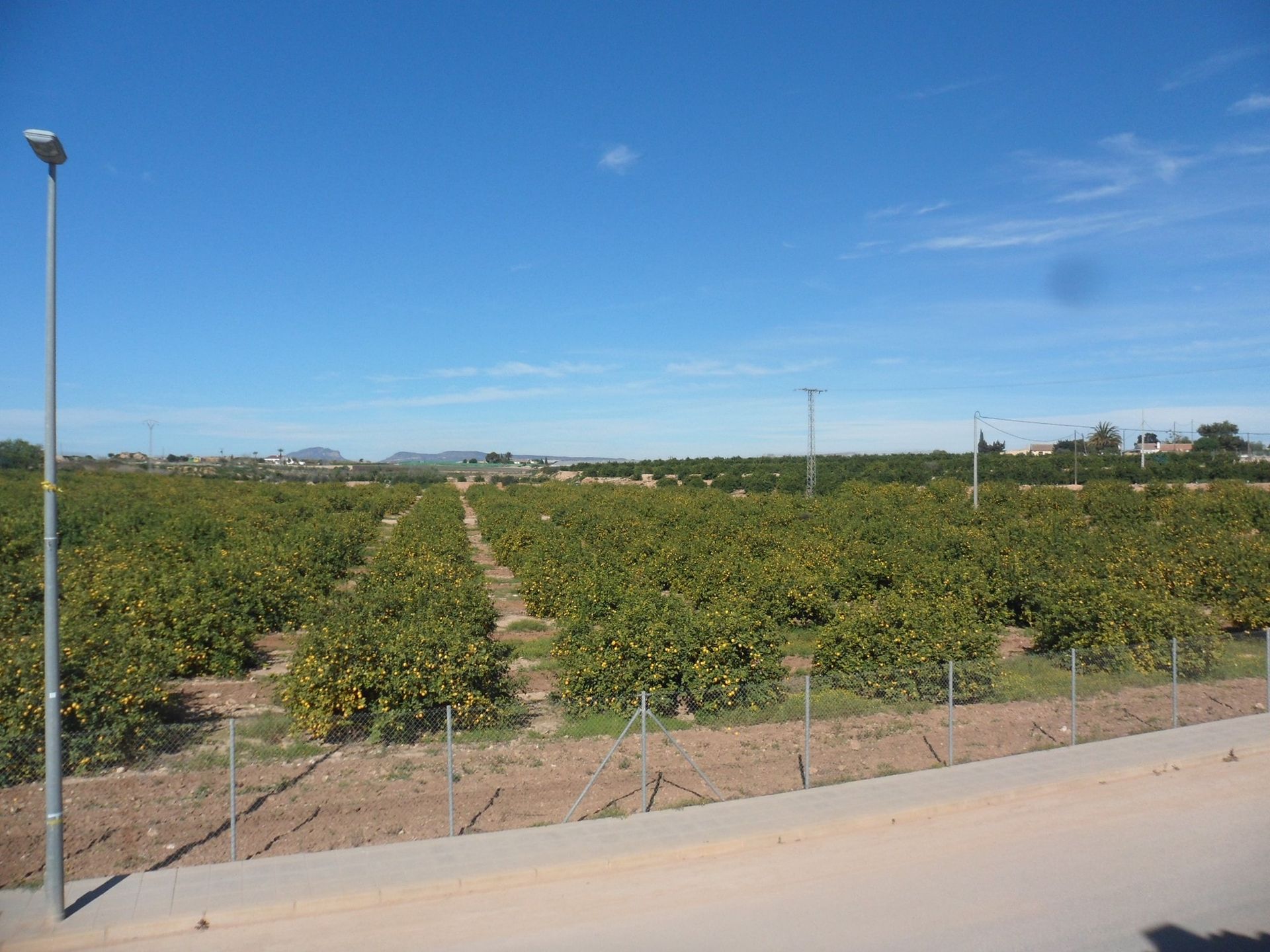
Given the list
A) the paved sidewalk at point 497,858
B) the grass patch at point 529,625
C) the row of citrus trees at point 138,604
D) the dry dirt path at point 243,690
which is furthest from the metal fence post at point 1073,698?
the grass patch at point 529,625

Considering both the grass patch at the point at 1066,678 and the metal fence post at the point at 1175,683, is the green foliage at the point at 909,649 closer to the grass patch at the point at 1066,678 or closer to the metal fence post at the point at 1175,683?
the grass patch at the point at 1066,678

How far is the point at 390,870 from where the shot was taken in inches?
353

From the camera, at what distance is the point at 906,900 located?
28.0ft

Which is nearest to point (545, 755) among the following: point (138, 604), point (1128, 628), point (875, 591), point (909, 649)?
point (909, 649)

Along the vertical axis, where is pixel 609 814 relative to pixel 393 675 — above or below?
below

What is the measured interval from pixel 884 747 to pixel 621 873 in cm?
565

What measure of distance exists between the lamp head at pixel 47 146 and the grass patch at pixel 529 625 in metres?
17.9

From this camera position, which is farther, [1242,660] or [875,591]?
[875,591]

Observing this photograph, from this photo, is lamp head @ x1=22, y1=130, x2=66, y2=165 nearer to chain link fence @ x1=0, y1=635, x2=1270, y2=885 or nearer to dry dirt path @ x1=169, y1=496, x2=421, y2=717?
chain link fence @ x1=0, y1=635, x2=1270, y2=885

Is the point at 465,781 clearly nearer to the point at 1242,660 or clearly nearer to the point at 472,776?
the point at 472,776

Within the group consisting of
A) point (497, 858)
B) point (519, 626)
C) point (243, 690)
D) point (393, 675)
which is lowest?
point (243, 690)

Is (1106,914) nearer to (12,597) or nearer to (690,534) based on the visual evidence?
Answer: (12,597)

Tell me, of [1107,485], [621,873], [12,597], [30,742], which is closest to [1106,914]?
[621,873]

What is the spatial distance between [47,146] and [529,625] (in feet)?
60.5
